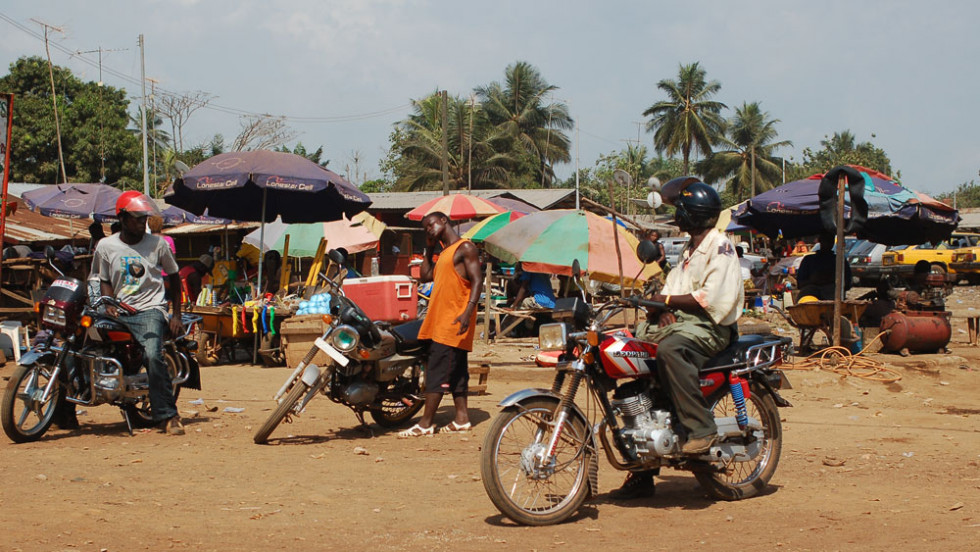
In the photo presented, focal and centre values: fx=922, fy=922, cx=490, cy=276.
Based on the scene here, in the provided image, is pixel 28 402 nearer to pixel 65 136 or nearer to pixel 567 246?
pixel 567 246

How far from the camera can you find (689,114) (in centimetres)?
5794

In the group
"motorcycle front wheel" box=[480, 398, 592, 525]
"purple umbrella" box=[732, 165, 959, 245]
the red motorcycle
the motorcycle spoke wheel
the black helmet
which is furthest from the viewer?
"purple umbrella" box=[732, 165, 959, 245]

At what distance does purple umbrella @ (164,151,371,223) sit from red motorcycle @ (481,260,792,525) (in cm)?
771

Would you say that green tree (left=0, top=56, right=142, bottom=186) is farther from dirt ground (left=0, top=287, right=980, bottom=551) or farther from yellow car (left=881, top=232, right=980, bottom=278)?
dirt ground (left=0, top=287, right=980, bottom=551)

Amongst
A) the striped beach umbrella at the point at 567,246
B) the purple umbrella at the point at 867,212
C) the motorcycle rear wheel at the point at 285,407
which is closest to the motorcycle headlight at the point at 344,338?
the motorcycle rear wheel at the point at 285,407

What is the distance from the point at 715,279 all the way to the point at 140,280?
4597mm

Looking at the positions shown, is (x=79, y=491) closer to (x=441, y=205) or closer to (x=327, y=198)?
(x=327, y=198)

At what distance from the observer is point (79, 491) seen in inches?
214

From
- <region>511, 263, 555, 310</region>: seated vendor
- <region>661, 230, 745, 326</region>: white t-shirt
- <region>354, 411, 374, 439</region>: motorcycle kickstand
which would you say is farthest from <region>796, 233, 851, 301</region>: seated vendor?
<region>661, 230, 745, 326</region>: white t-shirt

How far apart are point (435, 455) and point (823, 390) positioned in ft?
17.5

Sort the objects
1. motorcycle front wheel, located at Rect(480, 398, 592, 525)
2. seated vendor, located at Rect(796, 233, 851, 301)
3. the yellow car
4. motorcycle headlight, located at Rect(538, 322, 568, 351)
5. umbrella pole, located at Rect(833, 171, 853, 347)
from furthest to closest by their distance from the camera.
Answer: the yellow car
seated vendor, located at Rect(796, 233, 851, 301)
umbrella pole, located at Rect(833, 171, 853, 347)
motorcycle headlight, located at Rect(538, 322, 568, 351)
motorcycle front wheel, located at Rect(480, 398, 592, 525)

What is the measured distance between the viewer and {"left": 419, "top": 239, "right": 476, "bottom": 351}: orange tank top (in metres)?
7.50

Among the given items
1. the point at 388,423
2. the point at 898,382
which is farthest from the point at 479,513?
the point at 898,382

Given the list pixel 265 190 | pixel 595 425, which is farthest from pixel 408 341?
pixel 265 190
